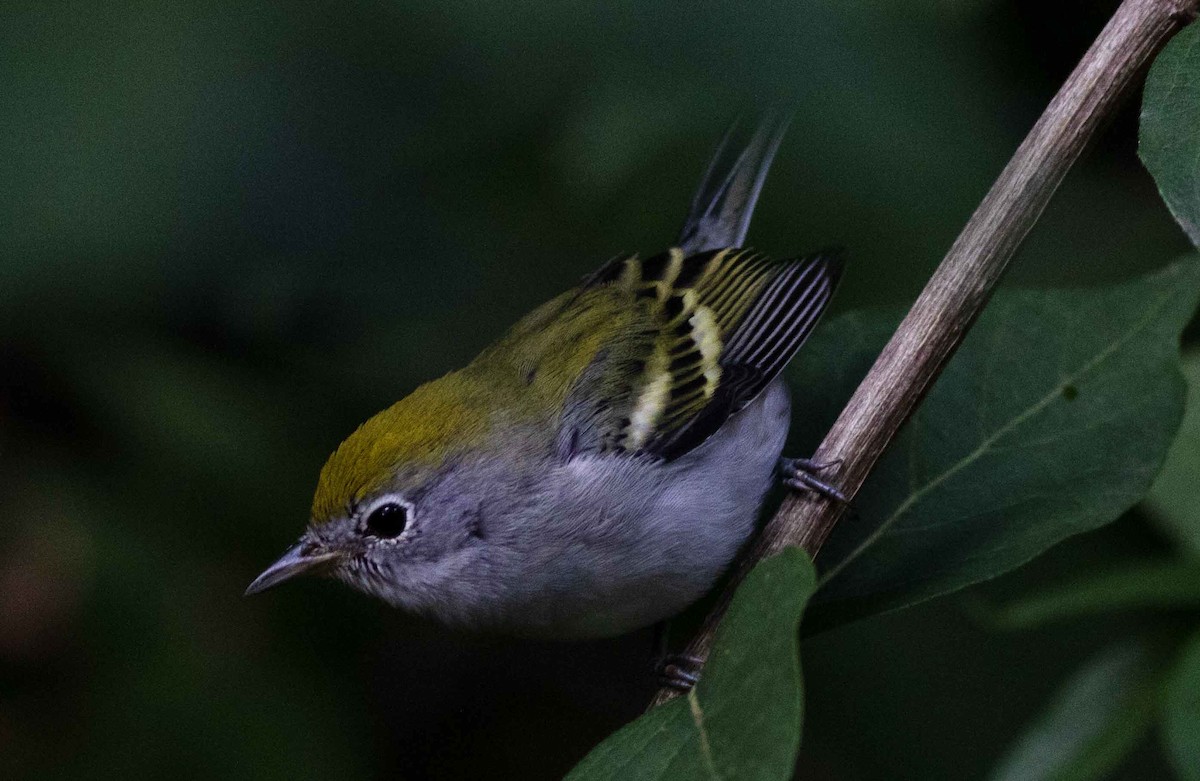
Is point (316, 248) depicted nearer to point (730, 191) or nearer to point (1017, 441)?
point (730, 191)

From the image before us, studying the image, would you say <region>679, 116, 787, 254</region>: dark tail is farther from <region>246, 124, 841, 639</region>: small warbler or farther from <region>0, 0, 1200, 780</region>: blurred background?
<region>246, 124, 841, 639</region>: small warbler

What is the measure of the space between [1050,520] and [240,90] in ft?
7.15

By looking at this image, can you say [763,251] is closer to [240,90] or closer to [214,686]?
[240,90]

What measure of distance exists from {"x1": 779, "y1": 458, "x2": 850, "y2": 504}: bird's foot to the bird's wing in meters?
0.35

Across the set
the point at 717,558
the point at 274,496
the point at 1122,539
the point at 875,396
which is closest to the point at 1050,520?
the point at 875,396

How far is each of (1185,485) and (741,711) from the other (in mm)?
1439

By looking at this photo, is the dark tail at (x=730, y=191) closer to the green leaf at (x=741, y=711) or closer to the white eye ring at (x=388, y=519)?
the white eye ring at (x=388, y=519)

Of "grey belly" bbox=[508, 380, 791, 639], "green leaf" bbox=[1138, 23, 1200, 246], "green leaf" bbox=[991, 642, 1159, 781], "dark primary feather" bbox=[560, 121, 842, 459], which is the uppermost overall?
"green leaf" bbox=[1138, 23, 1200, 246]

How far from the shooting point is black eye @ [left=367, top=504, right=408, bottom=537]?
2.54 m

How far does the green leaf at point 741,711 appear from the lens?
135 centimetres

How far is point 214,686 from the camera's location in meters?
2.91

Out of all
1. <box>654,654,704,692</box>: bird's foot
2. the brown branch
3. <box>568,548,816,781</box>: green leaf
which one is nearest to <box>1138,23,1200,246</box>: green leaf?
the brown branch

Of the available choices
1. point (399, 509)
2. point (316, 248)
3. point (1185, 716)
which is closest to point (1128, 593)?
point (1185, 716)

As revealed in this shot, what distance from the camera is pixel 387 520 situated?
2564 millimetres
